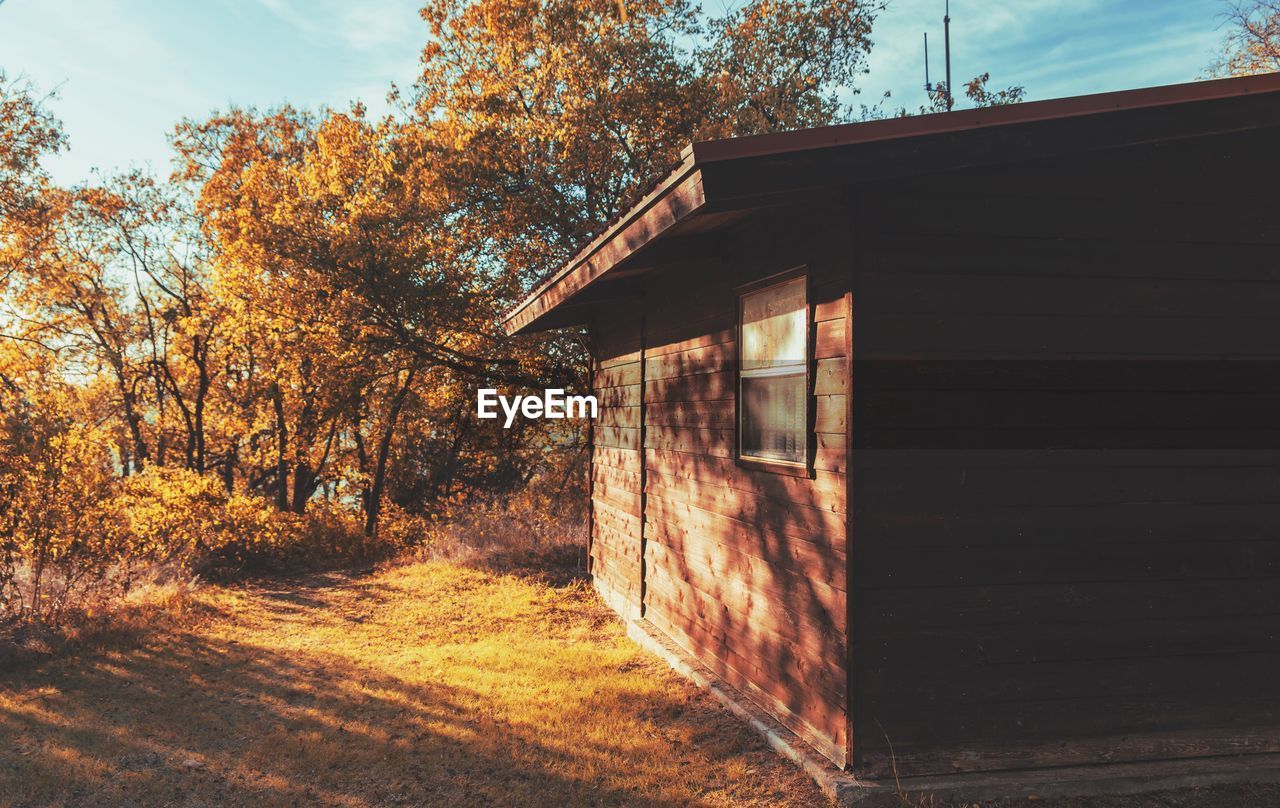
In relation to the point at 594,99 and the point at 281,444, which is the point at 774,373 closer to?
the point at 594,99

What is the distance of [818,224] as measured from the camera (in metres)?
4.64

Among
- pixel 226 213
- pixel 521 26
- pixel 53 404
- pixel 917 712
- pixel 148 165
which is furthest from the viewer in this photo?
pixel 148 165

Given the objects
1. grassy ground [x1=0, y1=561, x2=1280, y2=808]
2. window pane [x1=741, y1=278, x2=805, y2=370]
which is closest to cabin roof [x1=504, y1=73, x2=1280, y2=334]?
window pane [x1=741, y1=278, x2=805, y2=370]

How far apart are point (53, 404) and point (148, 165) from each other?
19.4 meters

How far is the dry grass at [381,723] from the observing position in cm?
471

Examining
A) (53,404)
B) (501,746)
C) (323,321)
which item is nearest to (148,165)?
(323,321)

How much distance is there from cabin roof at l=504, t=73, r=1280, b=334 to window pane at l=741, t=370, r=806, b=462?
129 cm

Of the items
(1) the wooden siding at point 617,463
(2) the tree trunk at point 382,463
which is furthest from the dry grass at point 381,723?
(2) the tree trunk at point 382,463

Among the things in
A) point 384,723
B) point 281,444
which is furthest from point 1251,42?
point 281,444

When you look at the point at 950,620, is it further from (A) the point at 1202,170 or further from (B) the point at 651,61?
(B) the point at 651,61

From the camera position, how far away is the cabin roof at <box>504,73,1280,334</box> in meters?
3.90

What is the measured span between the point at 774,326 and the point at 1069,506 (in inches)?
74.7

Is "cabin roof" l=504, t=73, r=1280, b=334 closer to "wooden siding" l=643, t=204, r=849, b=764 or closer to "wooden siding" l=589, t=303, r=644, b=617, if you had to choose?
"wooden siding" l=643, t=204, r=849, b=764

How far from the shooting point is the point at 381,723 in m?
5.80
